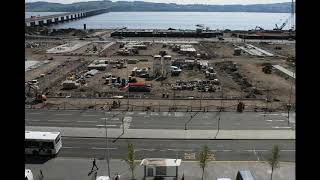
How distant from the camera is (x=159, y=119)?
89.4ft

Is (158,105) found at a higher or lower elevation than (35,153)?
higher

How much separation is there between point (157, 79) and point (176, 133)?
19.6 metres

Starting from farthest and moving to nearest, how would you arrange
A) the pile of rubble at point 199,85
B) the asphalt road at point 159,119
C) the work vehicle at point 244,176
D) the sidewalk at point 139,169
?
the pile of rubble at point 199,85
the asphalt road at point 159,119
the sidewalk at point 139,169
the work vehicle at point 244,176

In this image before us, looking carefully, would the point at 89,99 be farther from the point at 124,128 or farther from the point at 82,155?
the point at 82,155

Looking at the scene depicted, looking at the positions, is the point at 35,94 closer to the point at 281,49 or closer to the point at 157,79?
the point at 157,79

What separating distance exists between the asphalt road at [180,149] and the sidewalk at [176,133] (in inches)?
23.0

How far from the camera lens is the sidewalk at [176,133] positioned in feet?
76.8

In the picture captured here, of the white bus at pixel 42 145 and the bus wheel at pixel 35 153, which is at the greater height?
the white bus at pixel 42 145

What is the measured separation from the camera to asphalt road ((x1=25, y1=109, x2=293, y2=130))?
25.7m

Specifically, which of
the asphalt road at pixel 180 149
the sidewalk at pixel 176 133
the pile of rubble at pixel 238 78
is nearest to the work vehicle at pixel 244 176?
the asphalt road at pixel 180 149

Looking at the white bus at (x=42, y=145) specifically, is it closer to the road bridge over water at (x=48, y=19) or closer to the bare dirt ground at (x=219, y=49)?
the bare dirt ground at (x=219, y=49)

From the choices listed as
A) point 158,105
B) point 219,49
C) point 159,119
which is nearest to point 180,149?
point 159,119

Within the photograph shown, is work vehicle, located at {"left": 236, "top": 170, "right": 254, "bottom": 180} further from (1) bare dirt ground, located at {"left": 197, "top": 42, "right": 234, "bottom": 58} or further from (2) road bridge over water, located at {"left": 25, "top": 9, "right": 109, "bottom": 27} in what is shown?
(2) road bridge over water, located at {"left": 25, "top": 9, "right": 109, "bottom": 27}
